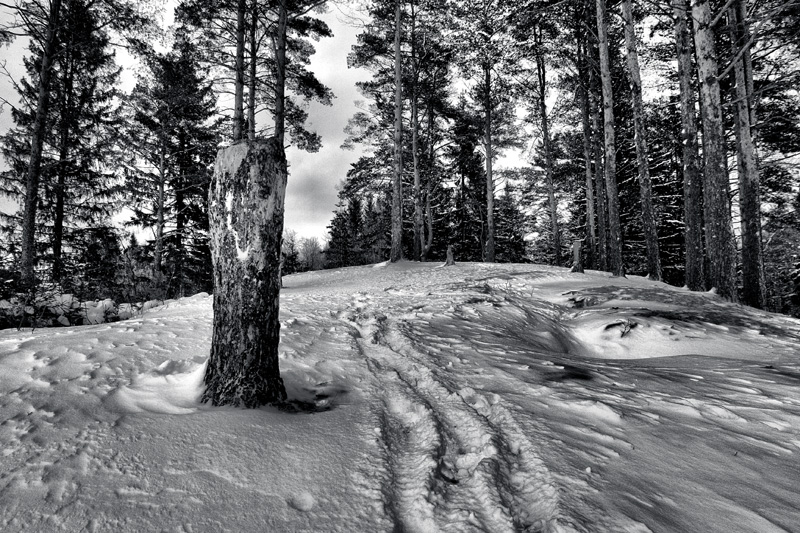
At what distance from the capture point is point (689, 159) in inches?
368

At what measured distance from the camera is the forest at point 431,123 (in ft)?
26.7

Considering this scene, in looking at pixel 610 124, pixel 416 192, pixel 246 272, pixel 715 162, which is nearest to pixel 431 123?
pixel 416 192

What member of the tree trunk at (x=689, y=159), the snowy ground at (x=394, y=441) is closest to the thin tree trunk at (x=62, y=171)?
the snowy ground at (x=394, y=441)

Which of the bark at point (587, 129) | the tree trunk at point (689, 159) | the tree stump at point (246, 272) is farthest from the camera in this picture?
the bark at point (587, 129)

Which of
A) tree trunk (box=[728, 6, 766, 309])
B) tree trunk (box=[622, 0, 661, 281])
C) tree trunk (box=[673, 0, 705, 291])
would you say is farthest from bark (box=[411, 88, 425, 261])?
tree trunk (box=[728, 6, 766, 309])

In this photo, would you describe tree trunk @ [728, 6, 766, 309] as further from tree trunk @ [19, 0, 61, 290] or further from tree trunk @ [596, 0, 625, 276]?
tree trunk @ [19, 0, 61, 290]

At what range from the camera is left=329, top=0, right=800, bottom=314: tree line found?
818cm

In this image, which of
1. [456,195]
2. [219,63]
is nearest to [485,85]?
[456,195]

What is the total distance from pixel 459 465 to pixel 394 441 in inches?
14.8

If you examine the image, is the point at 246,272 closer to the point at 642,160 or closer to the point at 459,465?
the point at 459,465

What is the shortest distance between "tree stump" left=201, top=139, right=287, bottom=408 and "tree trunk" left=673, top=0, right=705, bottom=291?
1004 centimetres

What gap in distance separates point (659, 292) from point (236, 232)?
24.9 feet

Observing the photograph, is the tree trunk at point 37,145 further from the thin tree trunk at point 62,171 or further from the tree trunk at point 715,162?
the tree trunk at point 715,162

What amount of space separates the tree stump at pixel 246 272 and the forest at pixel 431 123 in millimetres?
4811
